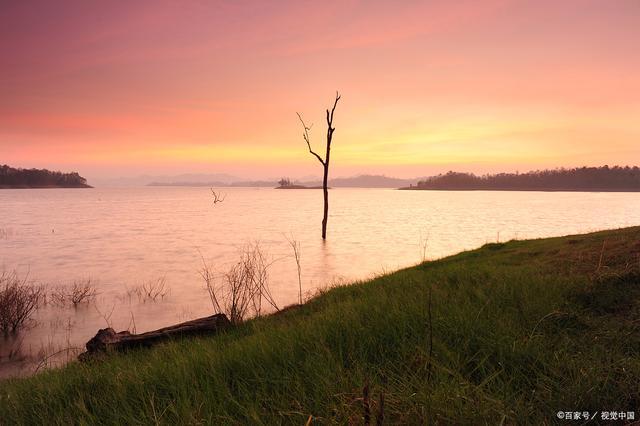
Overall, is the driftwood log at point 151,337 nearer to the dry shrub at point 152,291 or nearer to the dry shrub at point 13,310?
the dry shrub at point 13,310

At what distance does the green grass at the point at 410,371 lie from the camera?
9.17 ft

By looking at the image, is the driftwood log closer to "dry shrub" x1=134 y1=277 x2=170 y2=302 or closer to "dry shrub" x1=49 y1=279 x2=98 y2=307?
"dry shrub" x1=134 y1=277 x2=170 y2=302

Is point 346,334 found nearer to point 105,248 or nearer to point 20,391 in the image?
point 20,391

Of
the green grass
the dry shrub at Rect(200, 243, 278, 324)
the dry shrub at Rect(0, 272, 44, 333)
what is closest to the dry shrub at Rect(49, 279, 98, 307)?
the dry shrub at Rect(0, 272, 44, 333)

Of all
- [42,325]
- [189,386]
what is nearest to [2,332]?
[42,325]

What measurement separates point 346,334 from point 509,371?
1805 mm

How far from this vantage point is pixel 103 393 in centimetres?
421

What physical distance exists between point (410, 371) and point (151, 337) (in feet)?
20.8

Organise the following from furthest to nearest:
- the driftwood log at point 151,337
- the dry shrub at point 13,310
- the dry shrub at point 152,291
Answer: the dry shrub at point 152,291
the dry shrub at point 13,310
the driftwood log at point 151,337

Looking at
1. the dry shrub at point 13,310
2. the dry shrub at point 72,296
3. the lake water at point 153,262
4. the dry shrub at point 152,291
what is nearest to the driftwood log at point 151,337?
the lake water at point 153,262

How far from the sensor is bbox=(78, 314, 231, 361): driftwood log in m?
7.69

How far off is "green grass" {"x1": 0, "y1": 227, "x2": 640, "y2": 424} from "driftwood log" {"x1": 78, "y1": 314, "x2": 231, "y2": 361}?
69.8 inches

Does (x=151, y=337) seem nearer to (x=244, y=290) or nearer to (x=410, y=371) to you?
(x=244, y=290)

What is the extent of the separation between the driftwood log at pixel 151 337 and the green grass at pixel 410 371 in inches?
69.8
